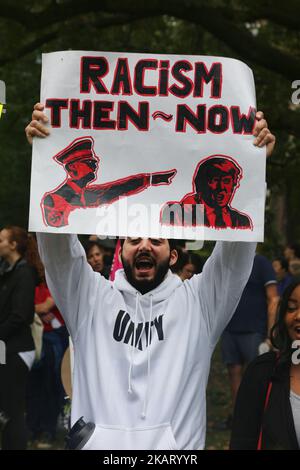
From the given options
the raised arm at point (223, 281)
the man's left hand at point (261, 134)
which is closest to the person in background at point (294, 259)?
the raised arm at point (223, 281)

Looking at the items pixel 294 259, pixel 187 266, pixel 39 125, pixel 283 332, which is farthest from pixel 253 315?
pixel 39 125

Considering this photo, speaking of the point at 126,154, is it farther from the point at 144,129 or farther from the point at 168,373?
the point at 168,373

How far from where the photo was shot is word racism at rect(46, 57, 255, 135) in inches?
171

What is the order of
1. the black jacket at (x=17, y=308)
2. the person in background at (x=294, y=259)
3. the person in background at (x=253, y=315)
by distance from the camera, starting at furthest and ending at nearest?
1. the person in background at (x=294, y=259)
2. the person in background at (x=253, y=315)
3. the black jacket at (x=17, y=308)

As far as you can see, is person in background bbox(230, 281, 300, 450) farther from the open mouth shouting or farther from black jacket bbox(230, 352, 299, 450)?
the open mouth shouting

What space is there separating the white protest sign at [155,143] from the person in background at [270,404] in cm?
51

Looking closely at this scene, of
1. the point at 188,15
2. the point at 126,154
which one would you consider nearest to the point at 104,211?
the point at 126,154

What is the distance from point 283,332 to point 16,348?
10.5ft

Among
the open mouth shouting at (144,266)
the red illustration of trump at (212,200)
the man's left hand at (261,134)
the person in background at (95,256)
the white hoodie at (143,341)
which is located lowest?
the white hoodie at (143,341)

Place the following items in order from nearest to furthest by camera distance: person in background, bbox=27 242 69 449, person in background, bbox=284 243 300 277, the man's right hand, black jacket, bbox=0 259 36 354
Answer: the man's right hand
black jacket, bbox=0 259 36 354
person in background, bbox=27 242 69 449
person in background, bbox=284 243 300 277

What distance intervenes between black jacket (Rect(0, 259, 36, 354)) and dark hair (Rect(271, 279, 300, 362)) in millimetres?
2895

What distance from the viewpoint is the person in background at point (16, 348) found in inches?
287

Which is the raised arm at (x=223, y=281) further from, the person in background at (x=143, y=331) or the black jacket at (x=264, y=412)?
the black jacket at (x=264, y=412)

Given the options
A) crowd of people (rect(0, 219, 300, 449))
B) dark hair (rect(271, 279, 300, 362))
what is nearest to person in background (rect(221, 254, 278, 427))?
crowd of people (rect(0, 219, 300, 449))
